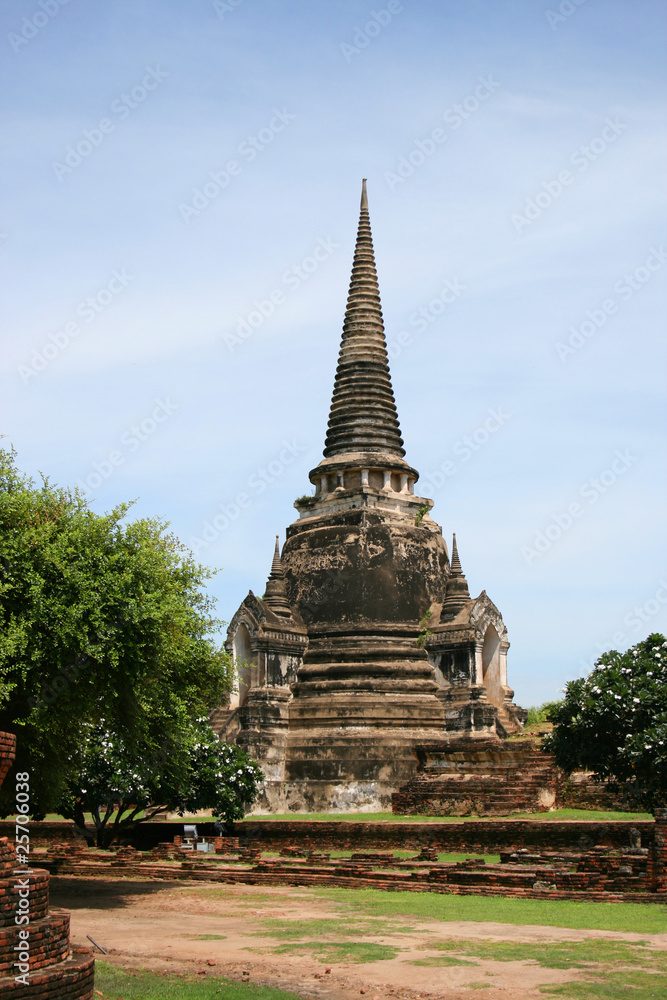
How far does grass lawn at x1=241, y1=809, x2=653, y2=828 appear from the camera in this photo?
2425 centimetres

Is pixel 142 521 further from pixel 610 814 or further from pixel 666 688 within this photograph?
pixel 610 814

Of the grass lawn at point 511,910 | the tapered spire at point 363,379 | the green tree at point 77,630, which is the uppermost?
the tapered spire at point 363,379

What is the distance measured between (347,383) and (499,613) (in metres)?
9.88

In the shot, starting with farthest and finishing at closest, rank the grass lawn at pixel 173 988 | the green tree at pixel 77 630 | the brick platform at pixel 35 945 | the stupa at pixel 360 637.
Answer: the stupa at pixel 360 637
the green tree at pixel 77 630
the grass lawn at pixel 173 988
the brick platform at pixel 35 945

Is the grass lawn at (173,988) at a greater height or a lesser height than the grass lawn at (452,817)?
lesser

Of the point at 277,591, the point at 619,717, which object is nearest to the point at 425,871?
the point at 619,717

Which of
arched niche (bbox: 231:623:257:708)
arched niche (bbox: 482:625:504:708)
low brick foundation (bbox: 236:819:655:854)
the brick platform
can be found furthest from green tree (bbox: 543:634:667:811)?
the brick platform

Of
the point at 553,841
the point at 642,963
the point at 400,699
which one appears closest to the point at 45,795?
the point at 553,841

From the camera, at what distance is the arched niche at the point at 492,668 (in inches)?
1351

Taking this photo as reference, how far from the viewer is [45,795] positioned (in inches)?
719

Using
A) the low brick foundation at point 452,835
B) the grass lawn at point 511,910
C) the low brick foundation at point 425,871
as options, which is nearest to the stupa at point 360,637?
the low brick foundation at point 452,835

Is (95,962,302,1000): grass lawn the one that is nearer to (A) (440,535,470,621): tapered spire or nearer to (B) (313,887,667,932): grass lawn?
(B) (313,887,667,932): grass lawn

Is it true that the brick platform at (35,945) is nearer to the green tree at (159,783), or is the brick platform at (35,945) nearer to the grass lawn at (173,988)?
the grass lawn at (173,988)

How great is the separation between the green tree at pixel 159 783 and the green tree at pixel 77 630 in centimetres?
292
